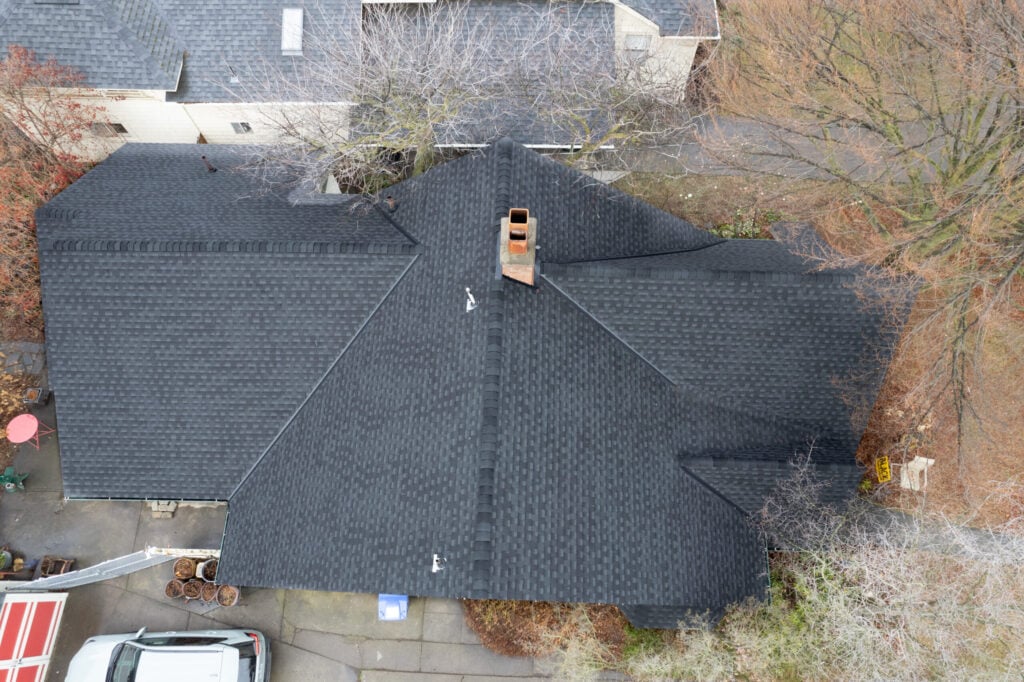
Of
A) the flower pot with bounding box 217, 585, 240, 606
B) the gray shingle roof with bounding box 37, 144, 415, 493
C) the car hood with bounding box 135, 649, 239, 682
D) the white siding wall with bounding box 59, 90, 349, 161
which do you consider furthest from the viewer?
the white siding wall with bounding box 59, 90, 349, 161

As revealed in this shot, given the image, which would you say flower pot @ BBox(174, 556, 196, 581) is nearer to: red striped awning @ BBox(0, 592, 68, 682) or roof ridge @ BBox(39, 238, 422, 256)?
red striped awning @ BBox(0, 592, 68, 682)

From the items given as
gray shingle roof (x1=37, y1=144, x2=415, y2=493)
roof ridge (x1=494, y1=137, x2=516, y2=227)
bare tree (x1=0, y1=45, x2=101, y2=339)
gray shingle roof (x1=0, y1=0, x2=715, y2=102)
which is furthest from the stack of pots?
gray shingle roof (x1=0, y1=0, x2=715, y2=102)

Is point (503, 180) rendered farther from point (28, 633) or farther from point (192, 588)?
point (28, 633)

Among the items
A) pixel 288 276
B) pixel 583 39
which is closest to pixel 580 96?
pixel 583 39

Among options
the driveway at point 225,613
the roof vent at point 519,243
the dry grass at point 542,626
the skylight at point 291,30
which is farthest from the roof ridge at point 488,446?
the skylight at point 291,30

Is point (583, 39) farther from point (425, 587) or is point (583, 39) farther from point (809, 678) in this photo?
point (809, 678)

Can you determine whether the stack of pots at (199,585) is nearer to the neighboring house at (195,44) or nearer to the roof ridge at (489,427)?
the roof ridge at (489,427)
